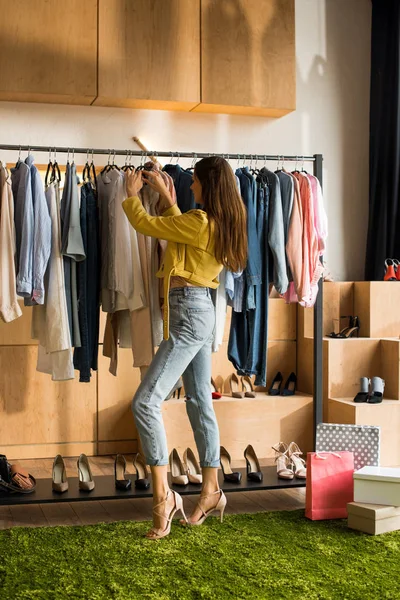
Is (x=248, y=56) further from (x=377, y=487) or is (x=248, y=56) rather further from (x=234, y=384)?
(x=377, y=487)

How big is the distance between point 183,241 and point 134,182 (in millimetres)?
521

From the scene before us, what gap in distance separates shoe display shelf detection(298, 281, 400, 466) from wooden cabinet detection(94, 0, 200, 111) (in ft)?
5.65

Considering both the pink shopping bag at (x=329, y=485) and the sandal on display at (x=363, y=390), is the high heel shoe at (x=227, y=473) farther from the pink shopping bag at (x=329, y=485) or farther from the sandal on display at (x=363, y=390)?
the sandal on display at (x=363, y=390)

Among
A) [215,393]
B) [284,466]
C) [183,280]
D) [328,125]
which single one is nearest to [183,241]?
[183,280]

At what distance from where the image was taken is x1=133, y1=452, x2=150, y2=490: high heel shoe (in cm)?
375

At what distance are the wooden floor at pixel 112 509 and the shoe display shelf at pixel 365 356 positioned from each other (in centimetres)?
87

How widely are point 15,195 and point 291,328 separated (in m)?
2.52

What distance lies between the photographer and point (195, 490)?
147 inches

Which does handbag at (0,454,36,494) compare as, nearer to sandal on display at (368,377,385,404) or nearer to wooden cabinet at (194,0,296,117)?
sandal on display at (368,377,385,404)

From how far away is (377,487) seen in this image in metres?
3.44

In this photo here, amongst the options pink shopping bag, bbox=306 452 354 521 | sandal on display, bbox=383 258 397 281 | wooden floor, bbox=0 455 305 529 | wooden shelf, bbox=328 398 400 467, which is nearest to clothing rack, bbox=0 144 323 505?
wooden floor, bbox=0 455 305 529

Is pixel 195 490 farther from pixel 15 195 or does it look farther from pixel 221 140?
pixel 221 140

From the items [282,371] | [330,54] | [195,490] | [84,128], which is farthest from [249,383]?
[330,54]

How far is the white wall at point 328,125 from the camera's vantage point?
18.2 feet
